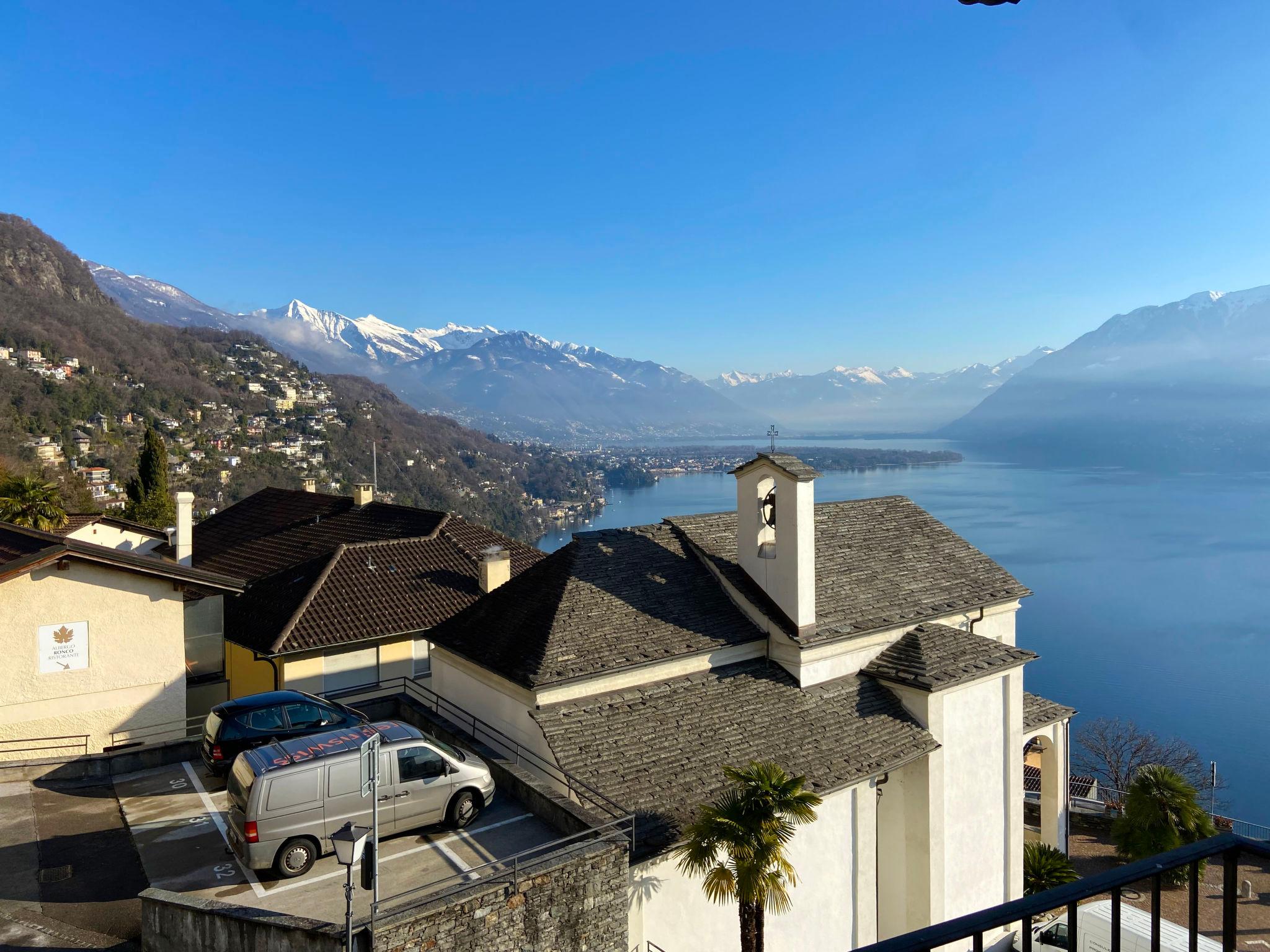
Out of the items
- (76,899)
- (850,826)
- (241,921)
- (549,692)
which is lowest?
(850,826)

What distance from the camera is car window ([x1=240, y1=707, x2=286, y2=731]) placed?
42.0ft

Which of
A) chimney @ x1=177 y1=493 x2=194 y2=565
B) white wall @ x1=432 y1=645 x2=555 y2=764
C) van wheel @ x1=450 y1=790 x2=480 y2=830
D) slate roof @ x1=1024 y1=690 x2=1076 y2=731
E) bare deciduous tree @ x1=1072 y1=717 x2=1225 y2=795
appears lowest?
bare deciduous tree @ x1=1072 y1=717 x2=1225 y2=795

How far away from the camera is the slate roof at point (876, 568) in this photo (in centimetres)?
1599

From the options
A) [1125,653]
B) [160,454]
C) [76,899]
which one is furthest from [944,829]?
[1125,653]

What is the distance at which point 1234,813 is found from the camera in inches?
1821

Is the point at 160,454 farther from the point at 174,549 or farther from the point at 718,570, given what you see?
the point at 718,570

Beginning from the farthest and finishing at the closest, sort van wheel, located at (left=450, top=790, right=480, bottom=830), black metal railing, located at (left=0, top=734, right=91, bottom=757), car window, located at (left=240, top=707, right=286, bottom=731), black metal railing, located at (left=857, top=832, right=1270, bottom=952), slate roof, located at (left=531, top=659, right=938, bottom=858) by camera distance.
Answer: black metal railing, located at (left=0, top=734, right=91, bottom=757) < car window, located at (left=240, top=707, right=286, bottom=731) < slate roof, located at (left=531, top=659, right=938, bottom=858) < van wheel, located at (left=450, top=790, right=480, bottom=830) < black metal railing, located at (left=857, top=832, right=1270, bottom=952)

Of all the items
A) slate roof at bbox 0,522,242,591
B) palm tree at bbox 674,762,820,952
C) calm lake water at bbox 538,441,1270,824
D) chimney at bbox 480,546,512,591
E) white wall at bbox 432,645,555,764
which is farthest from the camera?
calm lake water at bbox 538,441,1270,824

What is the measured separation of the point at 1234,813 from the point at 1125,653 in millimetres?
27095

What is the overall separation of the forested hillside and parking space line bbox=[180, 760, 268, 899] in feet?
168

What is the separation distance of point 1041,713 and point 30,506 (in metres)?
35.7

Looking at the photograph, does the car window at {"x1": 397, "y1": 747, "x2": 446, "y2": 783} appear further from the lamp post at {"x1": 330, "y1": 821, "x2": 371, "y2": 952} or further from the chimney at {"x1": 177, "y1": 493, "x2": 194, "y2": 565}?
the chimney at {"x1": 177, "y1": 493, "x2": 194, "y2": 565}

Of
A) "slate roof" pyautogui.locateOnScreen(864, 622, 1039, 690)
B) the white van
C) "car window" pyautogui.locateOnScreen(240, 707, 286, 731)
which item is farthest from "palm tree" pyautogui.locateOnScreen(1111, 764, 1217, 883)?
"car window" pyautogui.locateOnScreen(240, 707, 286, 731)

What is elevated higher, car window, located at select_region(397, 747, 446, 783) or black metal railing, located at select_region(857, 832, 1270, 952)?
black metal railing, located at select_region(857, 832, 1270, 952)
